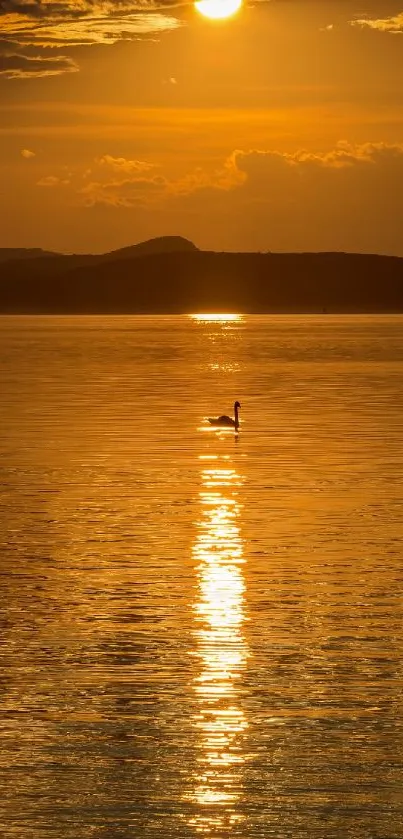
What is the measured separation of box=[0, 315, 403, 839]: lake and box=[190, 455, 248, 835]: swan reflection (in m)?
0.03

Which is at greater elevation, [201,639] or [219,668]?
[201,639]

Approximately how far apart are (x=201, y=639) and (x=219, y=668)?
142 centimetres

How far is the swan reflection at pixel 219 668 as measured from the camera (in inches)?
536

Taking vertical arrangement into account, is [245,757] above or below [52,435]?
below

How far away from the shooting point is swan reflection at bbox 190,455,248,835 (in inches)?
536

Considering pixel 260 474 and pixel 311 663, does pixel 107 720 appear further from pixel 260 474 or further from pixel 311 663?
pixel 260 474

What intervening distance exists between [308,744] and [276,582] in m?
7.71

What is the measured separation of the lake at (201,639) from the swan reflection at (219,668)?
1.3 inches

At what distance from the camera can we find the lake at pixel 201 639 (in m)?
13.6

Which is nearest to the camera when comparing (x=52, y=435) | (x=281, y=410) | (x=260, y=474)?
(x=260, y=474)

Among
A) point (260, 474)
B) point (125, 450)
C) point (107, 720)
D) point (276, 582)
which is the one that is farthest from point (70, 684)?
point (125, 450)

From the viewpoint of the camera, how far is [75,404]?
60875 millimetres

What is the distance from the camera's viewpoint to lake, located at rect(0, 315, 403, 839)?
13.6m

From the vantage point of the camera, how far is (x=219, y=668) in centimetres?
1772
